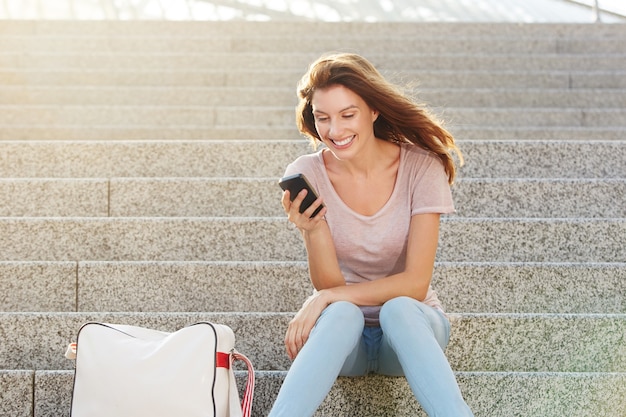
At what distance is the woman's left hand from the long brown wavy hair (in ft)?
2.14

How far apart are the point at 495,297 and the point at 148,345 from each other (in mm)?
1492

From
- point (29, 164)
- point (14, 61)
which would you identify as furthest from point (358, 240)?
point (14, 61)

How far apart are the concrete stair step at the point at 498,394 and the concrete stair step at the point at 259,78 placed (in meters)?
3.65

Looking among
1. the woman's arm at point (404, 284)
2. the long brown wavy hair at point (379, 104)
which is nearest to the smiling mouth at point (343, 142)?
the long brown wavy hair at point (379, 104)

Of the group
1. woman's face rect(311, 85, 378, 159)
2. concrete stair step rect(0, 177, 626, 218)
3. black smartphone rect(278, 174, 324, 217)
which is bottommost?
concrete stair step rect(0, 177, 626, 218)

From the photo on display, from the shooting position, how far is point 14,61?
6.95m

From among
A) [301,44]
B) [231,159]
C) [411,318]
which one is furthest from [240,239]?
[301,44]

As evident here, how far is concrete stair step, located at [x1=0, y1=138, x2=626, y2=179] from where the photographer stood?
4758 mm

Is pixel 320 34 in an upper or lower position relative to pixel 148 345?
upper

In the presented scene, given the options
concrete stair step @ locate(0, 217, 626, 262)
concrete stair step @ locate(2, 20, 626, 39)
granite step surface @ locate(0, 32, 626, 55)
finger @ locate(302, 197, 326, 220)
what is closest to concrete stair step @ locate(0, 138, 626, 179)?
concrete stair step @ locate(0, 217, 626, 262)

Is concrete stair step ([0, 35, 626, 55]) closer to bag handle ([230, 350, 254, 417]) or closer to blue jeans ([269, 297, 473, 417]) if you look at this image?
blue jeans ([269, 297, 473, 417])

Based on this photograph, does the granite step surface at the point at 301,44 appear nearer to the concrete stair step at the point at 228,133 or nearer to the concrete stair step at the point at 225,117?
the concrete stair step at the point at 225,117

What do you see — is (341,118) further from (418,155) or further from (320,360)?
(320,360)

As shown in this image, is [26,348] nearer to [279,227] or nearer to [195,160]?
[279,227]
